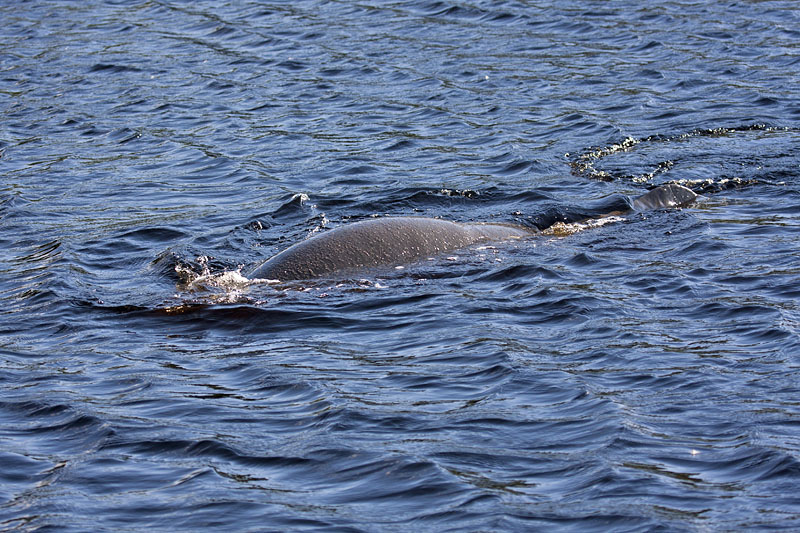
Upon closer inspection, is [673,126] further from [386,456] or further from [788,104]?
[386,456]

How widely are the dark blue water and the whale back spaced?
200mm

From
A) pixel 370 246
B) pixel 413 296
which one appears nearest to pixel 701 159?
pixel 370 246

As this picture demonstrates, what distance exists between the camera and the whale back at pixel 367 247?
420 inches

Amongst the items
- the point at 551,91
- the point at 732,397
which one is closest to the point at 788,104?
the point at 551,91

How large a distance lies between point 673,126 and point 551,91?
288cm

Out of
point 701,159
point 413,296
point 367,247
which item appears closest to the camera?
point 413,296

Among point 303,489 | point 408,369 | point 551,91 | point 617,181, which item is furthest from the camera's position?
point 551,91

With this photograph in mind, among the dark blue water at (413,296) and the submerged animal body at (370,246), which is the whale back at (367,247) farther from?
the dark blue water at (413,296)

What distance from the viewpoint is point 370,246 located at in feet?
36.1

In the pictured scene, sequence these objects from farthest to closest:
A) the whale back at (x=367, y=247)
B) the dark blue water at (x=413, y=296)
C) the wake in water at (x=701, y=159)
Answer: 1. the wake in water at (x=701, y=159)
2. the whale back at (x=367, y=247)
3. the dark blue water at (x=413, y=296)

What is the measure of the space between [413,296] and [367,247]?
0.89 m

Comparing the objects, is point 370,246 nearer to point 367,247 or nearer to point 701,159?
point 367,247

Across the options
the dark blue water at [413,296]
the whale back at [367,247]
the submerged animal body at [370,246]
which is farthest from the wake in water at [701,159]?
the whale back at [367,247]

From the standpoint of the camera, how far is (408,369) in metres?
8.61
